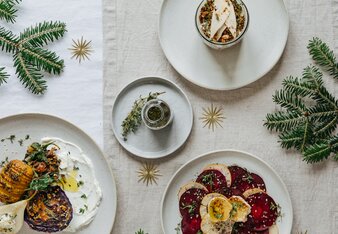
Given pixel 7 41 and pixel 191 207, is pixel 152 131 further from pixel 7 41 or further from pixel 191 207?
pixel 7 41

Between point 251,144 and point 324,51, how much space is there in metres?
0.38

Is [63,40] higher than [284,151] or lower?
higher

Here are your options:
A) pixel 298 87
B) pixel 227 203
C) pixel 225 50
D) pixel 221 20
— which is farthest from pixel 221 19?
pixel 227 203

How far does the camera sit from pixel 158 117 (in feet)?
6.53

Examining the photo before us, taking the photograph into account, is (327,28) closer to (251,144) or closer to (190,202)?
(251,144)

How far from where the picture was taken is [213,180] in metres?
2.01

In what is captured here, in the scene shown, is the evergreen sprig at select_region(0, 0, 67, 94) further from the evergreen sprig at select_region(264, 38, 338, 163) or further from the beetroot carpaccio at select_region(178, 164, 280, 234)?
the evergreen sprig at select_region(264, 38, 338, 163)

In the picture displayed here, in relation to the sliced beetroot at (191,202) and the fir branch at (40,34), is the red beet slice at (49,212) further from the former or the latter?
the fir branch at (40,34)

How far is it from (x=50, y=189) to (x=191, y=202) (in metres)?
0.46

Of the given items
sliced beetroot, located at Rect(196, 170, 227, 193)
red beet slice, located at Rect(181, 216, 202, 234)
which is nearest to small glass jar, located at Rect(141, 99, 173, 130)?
sliced beetroot, located at Rect(196, 170, 227, 193)

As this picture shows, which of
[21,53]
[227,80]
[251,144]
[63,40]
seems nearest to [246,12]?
[227,80]

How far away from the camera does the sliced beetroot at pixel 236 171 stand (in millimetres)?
2005

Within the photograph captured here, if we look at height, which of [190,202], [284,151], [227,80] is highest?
[227,80]

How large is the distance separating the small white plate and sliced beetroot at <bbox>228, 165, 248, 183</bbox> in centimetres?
18
